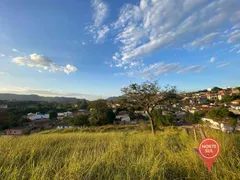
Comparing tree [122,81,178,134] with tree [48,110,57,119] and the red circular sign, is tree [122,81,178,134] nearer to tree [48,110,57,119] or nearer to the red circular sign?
the red circular sign

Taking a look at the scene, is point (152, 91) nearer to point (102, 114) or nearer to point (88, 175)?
point (88, 175)

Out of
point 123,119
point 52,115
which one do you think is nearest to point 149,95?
point 123,119

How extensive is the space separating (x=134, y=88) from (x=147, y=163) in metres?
8.71

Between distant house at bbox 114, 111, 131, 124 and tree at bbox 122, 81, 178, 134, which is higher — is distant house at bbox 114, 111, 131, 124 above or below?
below

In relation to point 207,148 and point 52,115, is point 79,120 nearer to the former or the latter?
point 52,115

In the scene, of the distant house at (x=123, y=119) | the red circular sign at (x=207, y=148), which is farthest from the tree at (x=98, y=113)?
the red circular sign at (x=207, y=148)

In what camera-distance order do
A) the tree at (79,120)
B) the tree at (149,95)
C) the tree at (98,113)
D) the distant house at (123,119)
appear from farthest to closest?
the distant house at (123,119), the tree at (98,113), the tree at (79,120), the tree at (149,95)

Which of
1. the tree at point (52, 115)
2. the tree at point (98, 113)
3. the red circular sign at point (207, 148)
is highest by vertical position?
the red circular sign at point (207, 148)

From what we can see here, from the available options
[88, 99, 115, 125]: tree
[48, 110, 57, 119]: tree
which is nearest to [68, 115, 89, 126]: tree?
[88, 99, 115, 125]: tree

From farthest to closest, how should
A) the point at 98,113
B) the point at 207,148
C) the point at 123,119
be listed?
the point at 123,119, the point at 98,113, the point at 207,148

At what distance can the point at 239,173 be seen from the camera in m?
1.85

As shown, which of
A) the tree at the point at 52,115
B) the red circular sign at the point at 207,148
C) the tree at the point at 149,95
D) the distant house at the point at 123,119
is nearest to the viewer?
the red circular sign at the point at 207,148

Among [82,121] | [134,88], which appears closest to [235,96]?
[82,121]

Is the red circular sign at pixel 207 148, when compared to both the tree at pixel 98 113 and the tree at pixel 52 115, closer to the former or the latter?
the tree at pixel 98 113
